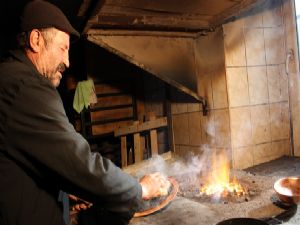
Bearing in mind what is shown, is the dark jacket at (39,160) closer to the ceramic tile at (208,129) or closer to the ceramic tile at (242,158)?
the ceramic tile at (242,158)

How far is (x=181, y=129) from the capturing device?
193 inches

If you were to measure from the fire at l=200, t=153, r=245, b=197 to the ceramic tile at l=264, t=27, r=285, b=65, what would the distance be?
1604mm

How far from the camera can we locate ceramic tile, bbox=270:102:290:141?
161 inches

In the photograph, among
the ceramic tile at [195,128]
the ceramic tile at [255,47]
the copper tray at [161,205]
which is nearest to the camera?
the copper tray at [161,205]

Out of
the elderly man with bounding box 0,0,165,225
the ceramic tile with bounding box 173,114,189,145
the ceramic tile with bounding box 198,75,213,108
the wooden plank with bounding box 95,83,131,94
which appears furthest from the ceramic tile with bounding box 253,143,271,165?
the wooden plank with bounding box 95,83,131,94

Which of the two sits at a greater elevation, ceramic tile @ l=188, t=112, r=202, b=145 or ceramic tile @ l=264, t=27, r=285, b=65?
ceramic tile @ l=264, t=27, r=285, b=65

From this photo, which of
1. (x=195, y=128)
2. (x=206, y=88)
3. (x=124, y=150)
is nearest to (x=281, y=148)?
(x=195, y=128)

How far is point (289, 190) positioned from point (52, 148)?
7.61ft

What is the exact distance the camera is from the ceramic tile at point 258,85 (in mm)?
3977

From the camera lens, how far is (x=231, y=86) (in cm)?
386

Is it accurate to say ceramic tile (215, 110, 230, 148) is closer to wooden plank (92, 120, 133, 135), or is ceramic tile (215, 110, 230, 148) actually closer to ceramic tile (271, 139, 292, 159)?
ceramic tile (271, 139, 292, 159)

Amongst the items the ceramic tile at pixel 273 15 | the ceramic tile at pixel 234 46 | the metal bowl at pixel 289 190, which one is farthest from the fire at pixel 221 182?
the ceramic tile at pixel 273 15

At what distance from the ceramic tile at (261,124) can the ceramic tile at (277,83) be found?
0.21m

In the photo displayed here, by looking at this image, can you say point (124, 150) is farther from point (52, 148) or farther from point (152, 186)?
point (52, 148)
